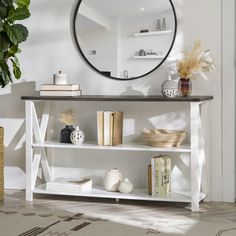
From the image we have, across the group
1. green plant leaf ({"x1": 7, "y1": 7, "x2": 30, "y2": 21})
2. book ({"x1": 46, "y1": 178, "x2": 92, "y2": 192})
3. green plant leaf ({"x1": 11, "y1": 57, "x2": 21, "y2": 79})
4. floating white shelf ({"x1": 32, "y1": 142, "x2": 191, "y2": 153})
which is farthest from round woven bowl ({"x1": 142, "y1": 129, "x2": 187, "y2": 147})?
green plant leaf ({"x1": 7, "y1": 7, "x2": 30, "y2": 21})

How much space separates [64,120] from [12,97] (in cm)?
61

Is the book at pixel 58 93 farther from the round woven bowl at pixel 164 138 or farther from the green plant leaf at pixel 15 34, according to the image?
the round woven bowl at pixel 164 138

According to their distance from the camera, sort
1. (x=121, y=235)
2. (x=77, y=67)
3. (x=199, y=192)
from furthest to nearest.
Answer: (x=77, y=67) < (x=199, y=192) < (x=121, y=235)

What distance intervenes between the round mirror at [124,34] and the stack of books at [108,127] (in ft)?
1.24

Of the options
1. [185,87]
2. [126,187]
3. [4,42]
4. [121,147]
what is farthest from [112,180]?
[4,42]

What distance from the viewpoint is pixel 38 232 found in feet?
10.0

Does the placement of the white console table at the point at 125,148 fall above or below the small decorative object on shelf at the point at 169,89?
below

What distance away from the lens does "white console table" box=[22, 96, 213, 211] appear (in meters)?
3.52

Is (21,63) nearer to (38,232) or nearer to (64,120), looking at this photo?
(64,120)

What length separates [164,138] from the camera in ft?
11.9

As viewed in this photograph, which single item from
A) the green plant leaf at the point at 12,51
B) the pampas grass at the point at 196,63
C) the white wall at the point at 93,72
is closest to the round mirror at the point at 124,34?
the white wall at the point at 93,72

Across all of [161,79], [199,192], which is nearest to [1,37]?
[161,79]

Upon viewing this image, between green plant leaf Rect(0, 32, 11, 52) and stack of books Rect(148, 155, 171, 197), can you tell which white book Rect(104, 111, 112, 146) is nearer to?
stack of books Rect(148, 155, 171, 197)

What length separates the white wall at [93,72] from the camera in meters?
3.84
